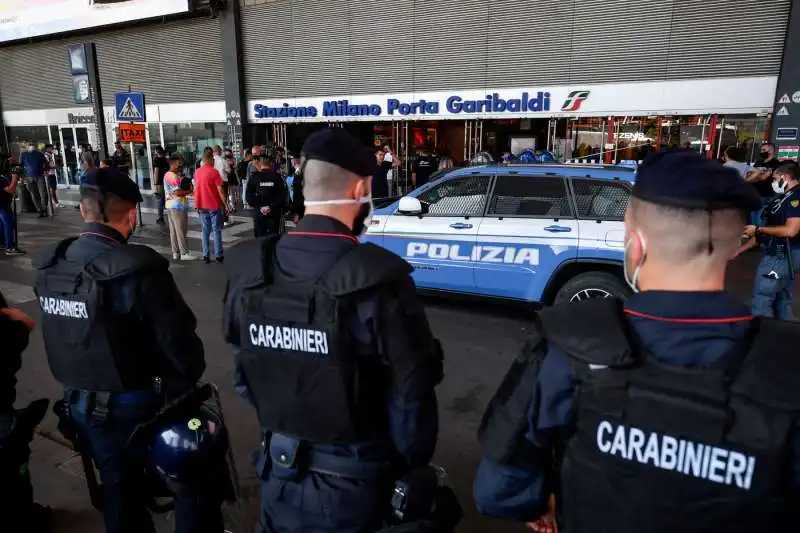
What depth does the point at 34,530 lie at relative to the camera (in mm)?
2885

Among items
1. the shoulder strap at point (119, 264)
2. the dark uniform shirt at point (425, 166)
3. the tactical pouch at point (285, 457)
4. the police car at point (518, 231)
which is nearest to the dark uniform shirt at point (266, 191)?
the police car at point (518, 231)

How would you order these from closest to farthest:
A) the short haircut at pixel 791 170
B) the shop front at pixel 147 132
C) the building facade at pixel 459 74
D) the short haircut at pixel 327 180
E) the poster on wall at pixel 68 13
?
the short haircut at pixel 327 180 → the short haircut at pixel 791 170 → the building facade at pixel 459 74 → the poster on wall at pixel 68 13 → the shop front at pixel 147 132

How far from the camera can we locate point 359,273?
6.10 ft

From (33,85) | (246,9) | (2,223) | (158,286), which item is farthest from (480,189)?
(33,85)

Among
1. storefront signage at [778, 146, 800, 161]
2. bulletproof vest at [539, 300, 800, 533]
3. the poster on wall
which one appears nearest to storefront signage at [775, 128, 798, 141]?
storefront signage at [778, 146, 800, 161]

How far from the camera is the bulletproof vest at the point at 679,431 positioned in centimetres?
123

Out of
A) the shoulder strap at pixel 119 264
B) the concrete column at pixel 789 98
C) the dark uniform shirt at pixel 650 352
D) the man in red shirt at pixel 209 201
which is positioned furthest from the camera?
the concrete column at pixel 789 98

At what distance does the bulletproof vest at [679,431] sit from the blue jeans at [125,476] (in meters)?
1.89

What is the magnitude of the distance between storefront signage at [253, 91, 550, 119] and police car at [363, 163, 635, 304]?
8787 millimetres

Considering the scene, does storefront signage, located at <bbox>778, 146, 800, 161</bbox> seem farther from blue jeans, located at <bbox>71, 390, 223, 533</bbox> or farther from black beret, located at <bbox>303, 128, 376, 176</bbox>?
blue jeans, located at <bbox>71, 390, 223, 533</bbox>

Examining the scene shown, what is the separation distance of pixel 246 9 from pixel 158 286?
17417 millimetres

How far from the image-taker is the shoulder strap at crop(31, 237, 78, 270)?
102 inches

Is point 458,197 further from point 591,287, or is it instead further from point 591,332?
point 591,332

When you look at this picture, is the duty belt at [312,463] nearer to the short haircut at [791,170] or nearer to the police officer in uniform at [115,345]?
the police officer in uniform at [115,345]
